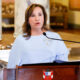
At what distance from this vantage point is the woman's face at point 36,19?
1.84 m

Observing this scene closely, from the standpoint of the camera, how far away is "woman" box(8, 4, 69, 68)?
5.96 ft

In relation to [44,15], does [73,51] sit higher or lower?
lower

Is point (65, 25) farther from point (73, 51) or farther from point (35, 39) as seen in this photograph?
point (35, 39)

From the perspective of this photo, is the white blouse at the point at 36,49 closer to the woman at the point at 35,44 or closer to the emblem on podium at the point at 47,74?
the woman at the point at 35,44

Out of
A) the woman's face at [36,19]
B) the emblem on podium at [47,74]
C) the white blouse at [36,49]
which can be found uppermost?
the woman's face at [36,19]

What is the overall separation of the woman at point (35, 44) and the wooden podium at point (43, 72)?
18 centimetres

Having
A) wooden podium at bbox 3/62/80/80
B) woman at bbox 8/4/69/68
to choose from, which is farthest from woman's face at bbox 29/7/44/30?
wooden podium at bbox 3/62/80/80

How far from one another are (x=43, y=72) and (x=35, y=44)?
0.26 m

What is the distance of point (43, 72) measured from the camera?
1610 millimetres

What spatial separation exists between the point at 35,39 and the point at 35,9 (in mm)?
199

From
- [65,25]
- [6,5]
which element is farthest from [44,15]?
[65,25]

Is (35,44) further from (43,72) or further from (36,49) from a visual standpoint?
(43,72)


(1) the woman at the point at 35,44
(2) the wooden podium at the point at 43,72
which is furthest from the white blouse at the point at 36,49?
(2) the wooden podium at the point at 43,72

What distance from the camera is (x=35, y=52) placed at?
5.96 feet
